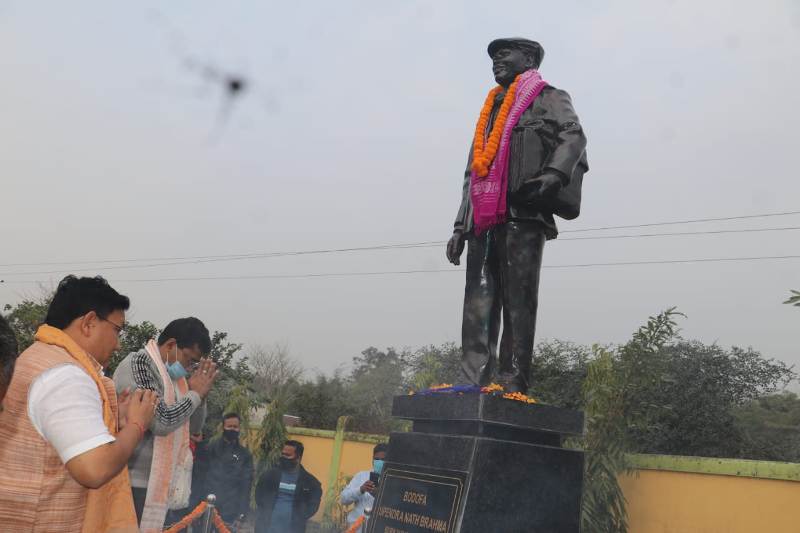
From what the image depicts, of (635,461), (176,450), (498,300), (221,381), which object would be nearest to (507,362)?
(498,300)

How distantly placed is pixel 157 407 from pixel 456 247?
2.14 m

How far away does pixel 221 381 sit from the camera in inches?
809

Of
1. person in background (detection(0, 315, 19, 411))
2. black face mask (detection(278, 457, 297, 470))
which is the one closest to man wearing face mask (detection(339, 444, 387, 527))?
black face mask (detection(278, 457, 297, 470))

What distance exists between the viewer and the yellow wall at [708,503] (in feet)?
20.2

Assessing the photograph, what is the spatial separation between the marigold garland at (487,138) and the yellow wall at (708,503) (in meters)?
3.48

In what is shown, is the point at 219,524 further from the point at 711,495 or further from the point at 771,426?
the point at 771,426

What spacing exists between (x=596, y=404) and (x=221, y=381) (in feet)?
47.7

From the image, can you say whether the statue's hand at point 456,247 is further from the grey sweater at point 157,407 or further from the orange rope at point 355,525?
the orange rope at point 355,525

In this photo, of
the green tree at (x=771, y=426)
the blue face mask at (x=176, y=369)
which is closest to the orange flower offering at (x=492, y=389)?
the blue face mask at (x=176, y=369)

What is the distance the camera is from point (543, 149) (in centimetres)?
497

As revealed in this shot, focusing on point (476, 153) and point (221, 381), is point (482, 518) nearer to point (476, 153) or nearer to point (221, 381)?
point (476, 153)

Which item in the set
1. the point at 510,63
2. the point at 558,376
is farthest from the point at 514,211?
the point at 558,376

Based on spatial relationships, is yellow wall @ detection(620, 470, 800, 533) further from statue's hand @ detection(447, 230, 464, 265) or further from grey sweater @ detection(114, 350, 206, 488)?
grey sweater @ detection(114, 350, 206, 488)

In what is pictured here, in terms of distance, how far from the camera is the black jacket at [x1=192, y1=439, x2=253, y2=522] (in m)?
8.41
